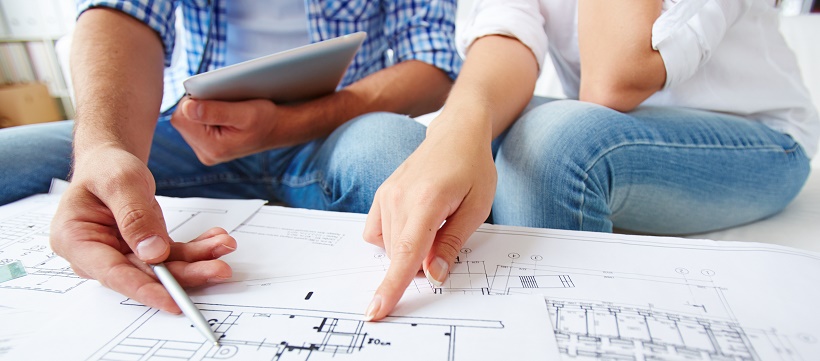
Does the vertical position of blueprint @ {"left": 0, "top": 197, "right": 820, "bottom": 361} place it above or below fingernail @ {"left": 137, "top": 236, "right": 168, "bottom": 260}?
below

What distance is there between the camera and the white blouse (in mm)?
531

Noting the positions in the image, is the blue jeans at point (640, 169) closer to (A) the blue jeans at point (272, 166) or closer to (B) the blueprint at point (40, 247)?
(A) the blue jeans at point (272, 166)

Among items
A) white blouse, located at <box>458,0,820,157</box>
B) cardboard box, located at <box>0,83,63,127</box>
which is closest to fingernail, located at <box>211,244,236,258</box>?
white blouse, located at <box>458,0,820,157</box>

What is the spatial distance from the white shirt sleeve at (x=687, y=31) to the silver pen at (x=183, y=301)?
553 mm

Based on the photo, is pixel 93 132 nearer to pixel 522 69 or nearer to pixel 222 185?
pixel 222 185

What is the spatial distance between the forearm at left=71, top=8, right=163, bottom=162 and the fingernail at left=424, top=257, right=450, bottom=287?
38 centimetres

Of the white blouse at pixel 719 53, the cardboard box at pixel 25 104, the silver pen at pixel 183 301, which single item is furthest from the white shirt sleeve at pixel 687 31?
the cardboard box at pixel 25 104

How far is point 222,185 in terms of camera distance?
803 millimetres

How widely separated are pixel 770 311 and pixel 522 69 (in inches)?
16.1

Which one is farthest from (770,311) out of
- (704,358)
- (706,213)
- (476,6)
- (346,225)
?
(476,6)

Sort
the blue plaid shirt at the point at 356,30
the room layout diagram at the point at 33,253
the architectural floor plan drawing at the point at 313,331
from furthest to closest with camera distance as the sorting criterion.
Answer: the blue plaid shirt at the point at 356,30 < the room layout diagram at the point at 33,253 < the architectural floor plan drawing at the point at 313,331

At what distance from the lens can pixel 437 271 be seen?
0.37 metres

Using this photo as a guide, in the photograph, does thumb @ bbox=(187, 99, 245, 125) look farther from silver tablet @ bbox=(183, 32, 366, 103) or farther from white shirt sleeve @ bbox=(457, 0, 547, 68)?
white shirt sleeve @ bbox=(457, 0, 547, 68)

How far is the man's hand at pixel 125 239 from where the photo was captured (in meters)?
0.37
